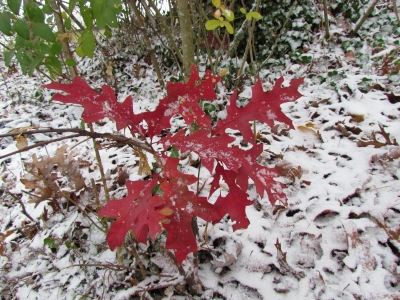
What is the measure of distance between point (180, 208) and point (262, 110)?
0.43 m

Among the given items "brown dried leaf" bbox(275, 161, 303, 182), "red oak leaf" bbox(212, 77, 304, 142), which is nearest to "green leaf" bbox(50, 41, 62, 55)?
"red oak leaf" bbox(212, 77, 304, 142)

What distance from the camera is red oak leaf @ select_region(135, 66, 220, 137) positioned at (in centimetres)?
86

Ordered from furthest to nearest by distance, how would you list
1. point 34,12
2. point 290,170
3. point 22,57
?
point 290,170 < point 22,57 < point 34,12

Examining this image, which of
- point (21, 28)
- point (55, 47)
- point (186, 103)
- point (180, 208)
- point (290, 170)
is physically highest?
point (21, 28)

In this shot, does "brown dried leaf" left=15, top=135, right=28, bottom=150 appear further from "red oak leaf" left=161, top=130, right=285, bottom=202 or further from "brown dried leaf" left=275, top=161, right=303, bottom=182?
"brown dried leaf" left=275, top=161, right=303, bottom=182

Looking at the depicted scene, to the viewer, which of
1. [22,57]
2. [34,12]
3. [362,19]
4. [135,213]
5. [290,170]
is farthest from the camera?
[362,19]

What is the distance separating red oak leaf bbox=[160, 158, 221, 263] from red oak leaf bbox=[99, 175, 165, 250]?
0.04 metres

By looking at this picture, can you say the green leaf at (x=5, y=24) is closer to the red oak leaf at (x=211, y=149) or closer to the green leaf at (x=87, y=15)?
the green leaf at (x=87, y=15)

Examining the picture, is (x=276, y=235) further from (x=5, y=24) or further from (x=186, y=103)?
(x=5, y=24)

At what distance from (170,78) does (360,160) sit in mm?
2418

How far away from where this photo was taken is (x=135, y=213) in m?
0.76

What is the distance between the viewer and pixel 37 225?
1.62 meters

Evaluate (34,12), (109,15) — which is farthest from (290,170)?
(34,12)

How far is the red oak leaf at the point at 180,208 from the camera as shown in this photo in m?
0.77
